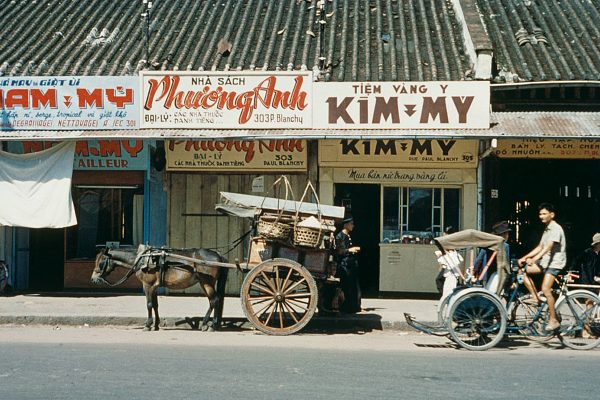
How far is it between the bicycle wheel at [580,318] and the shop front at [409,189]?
4.89 metres

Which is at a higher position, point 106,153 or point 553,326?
point 106,153

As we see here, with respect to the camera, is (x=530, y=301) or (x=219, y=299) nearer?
(x=530, y=301)

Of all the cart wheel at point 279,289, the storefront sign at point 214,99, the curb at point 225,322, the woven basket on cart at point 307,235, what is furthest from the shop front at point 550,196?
the cart wheel at point 279,289

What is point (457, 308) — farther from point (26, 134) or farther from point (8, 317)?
point (26, 134)

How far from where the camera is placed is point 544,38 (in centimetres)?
1580

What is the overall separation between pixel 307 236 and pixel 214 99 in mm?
4420

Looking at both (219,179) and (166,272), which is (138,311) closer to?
(166,272)

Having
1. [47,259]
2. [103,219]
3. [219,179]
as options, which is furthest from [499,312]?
[47,259]

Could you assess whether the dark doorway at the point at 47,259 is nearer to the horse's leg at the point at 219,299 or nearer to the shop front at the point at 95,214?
the shop front at the point at 95,214

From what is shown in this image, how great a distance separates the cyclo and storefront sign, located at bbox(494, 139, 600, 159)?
4935 mm

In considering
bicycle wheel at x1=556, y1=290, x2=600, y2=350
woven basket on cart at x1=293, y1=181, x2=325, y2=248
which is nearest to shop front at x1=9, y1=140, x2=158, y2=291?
woven basket on cart at x1=293, y1=181, x2=325, y2=248

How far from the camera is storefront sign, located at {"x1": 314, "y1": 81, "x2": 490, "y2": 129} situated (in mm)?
13211

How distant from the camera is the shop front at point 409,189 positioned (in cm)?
1467

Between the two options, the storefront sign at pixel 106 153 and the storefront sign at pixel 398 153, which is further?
A: the storefront sign at pixel 106 153
